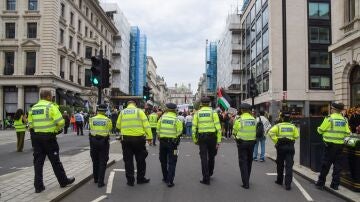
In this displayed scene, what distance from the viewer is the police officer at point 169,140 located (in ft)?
27.7

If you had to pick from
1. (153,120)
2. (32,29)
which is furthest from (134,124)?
→ (32,29)

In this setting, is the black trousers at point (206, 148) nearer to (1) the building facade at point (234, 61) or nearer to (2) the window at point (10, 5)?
(2) the window at point (10, 5)

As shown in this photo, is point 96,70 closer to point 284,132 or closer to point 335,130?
point 284,132

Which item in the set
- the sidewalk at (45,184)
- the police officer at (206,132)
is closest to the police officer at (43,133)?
the sidewalk at (45,184)

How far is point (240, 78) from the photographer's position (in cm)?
6297

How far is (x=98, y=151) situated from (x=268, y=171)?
15.9 feet

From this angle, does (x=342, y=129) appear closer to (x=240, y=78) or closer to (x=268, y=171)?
(x=268, y=171)

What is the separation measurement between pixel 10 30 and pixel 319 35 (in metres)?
33.9

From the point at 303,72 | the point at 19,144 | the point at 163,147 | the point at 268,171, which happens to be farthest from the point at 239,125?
the point at 303,72

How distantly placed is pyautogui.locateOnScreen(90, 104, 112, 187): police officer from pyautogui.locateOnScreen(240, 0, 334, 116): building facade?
3672cm

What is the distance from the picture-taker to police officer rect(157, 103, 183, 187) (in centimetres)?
843

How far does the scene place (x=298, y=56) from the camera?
4525cm

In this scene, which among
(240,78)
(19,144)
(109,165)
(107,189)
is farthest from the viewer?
(240,78)

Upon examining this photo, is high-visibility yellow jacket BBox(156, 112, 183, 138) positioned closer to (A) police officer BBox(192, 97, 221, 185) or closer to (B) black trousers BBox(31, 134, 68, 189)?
(A) police officer BBox(192, 97, 221, 185)
